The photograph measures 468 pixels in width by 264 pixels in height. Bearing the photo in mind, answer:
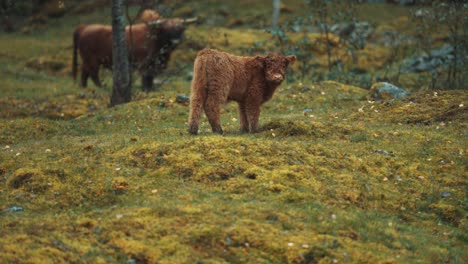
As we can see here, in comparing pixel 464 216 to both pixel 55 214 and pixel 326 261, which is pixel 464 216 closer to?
pixel 326 261

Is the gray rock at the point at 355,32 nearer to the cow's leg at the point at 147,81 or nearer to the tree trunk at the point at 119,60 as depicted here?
the cow's leg at the point at 147,81

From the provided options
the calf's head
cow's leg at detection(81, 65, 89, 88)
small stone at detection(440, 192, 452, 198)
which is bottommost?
cow's leg at detection(81, 65, 89, 88)

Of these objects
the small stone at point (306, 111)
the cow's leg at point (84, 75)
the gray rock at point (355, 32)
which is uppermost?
the gray rock at point (355, 32)

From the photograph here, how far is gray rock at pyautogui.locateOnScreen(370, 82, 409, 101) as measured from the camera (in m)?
22.4

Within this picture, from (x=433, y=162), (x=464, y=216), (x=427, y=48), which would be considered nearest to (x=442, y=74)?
(x=427, y=48)

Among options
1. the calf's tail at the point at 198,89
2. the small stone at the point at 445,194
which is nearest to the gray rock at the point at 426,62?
the calf's tail at the point at 198,89

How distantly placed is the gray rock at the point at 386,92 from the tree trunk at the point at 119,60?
8820 mm

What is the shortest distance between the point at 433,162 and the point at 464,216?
2.38 meters

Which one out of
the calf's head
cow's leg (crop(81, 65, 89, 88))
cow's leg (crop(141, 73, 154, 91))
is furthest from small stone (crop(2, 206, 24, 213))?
cow's leg (crop(81, 65, 89, 88))

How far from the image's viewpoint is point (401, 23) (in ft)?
159

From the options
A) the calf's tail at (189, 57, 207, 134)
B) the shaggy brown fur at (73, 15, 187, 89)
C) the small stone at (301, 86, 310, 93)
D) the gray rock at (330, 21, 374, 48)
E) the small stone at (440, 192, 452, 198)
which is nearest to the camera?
the small stone at (440, 192, 452, 198)

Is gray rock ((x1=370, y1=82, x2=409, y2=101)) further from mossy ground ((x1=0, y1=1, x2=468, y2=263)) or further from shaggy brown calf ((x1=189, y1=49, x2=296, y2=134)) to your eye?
shaggy brown calf ((x1=189, y1=49, x2=296, y2=134))

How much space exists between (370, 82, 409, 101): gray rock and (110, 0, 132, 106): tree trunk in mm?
8820

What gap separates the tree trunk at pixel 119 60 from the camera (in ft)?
76.5
